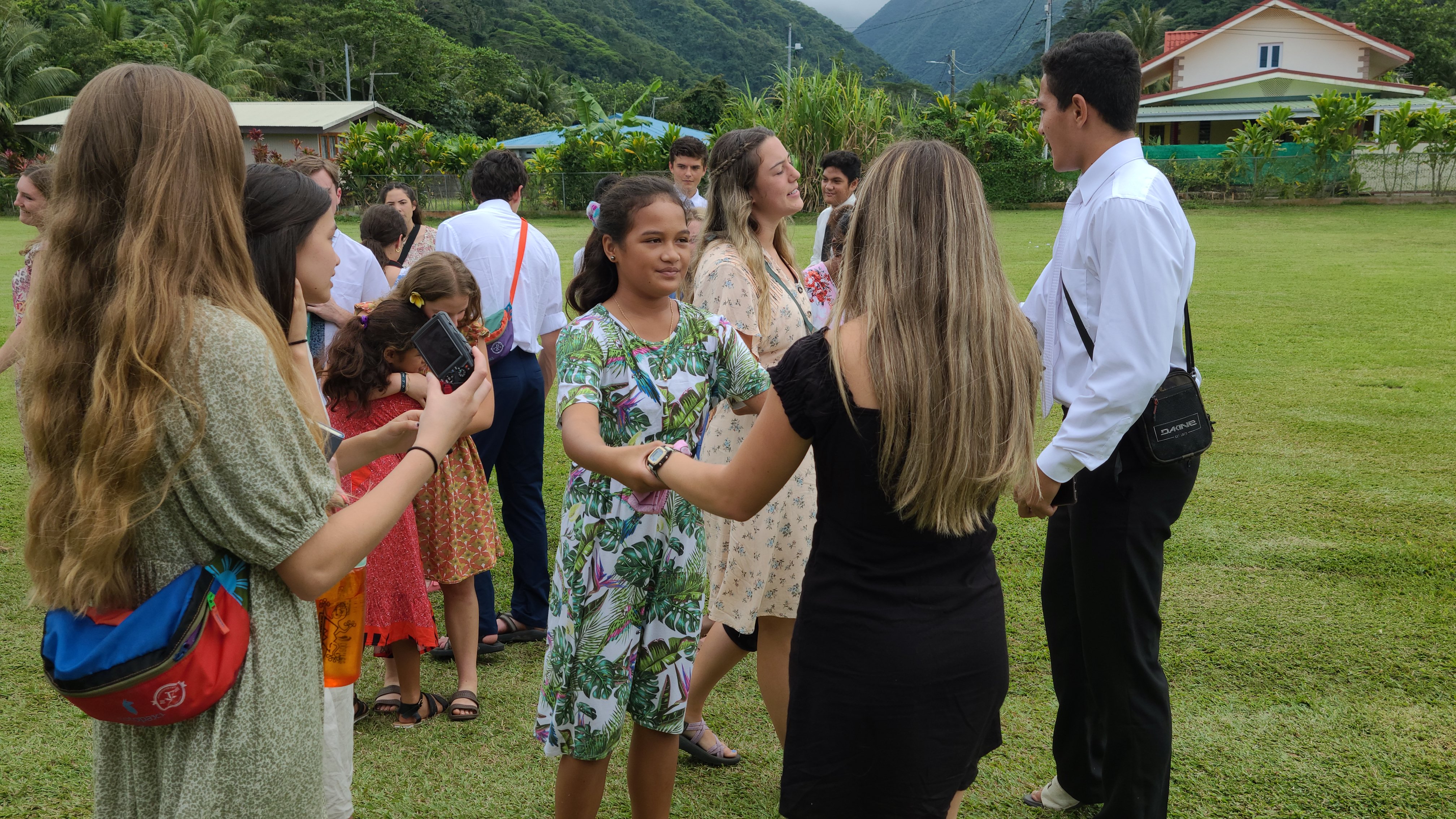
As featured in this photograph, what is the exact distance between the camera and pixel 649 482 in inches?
88.5

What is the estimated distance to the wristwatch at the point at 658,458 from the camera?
7.29ft

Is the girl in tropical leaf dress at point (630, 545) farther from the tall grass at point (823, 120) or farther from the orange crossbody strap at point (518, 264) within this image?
the tall grass at point (823, 120)

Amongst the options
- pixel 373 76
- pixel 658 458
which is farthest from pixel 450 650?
pixel 373 76

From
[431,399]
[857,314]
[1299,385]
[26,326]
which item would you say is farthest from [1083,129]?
[1299,385]

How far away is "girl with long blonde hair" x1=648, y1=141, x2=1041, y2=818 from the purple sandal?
1.43 metres

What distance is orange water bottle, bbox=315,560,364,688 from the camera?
267 cm

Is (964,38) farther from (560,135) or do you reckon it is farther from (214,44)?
(560,135)

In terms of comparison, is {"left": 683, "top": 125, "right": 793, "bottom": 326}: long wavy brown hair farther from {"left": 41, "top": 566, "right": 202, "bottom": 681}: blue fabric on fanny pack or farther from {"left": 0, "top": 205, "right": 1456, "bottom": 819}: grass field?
{"left": 41, "top": 566, "right": 202, "bottom": 681}: blue fabric on fanny pack

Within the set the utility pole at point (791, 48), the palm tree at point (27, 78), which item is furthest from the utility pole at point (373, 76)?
the utility pole at point (791, 48)

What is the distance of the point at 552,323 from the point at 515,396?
80 cm

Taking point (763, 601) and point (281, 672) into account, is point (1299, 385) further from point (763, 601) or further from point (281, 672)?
point (281, 672)

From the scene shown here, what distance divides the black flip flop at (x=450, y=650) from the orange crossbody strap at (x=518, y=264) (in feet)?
5.25

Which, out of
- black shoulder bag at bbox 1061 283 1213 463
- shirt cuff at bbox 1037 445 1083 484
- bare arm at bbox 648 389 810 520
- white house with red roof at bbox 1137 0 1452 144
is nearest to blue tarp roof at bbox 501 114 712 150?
white house with red roof at bbox 1137 0 1452 144

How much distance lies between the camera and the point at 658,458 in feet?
7.29
